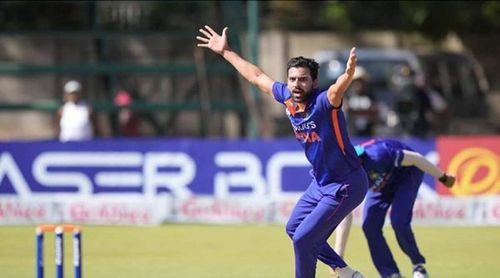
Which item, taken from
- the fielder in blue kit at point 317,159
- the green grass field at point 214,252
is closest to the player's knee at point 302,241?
the fielder in blue kit at point 317,159

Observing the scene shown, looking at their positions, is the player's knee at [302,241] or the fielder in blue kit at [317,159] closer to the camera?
the fielder in blue kit at [317,159]

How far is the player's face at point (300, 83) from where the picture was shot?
7.78 m

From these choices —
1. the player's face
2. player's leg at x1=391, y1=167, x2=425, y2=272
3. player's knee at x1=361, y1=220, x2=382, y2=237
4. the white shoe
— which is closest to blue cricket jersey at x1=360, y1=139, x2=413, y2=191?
player's leg at x1=391, y1=167, x2=425, y2=272

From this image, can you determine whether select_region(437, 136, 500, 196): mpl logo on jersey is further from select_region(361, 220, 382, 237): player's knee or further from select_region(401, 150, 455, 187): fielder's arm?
select_region(361, 220, 382, 237): player's knee

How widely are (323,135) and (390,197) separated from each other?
193 cm

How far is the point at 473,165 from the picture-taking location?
14.8 metres

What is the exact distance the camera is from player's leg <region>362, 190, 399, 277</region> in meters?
9.34

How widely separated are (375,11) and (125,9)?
5413 millimetres

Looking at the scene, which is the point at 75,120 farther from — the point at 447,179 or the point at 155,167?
the point at 447,179

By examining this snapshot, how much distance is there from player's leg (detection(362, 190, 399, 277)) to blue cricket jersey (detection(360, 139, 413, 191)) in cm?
15

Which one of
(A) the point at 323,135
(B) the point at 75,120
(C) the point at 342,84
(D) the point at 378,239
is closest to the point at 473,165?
(B) the point at 75,120

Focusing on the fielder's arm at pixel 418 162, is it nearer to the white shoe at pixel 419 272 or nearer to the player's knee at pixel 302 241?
the white shoe at pixel 419 272

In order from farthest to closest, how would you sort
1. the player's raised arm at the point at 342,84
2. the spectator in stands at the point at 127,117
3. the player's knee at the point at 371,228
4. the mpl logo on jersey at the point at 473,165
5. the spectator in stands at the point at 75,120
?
the spectator in stands at the point at 127,117
the spectator in stands at the point at 75,120
the mpl logo on jersey at the point at 473,165
the player's knee at the point at 371,228
the player's raised arm at the point at 342,84

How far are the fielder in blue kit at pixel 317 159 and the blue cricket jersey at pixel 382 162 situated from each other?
46.0 inches
